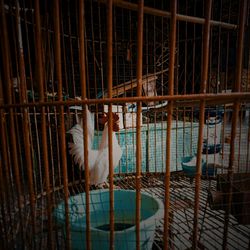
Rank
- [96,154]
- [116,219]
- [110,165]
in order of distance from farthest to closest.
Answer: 1. [96,154]
2. [116,219]
3. [110,165]

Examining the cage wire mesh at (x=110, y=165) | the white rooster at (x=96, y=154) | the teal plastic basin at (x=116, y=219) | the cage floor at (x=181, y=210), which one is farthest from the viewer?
the white rooster at (x=96, y=154)

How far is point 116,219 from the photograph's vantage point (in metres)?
1.13

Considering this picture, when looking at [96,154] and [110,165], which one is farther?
[96,154]

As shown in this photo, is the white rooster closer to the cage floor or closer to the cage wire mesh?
the cage wire mesh

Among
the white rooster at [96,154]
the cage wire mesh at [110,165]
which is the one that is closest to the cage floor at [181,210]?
the cage wire mesh at [110,165]

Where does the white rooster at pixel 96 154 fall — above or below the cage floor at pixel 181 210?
above

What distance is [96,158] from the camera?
1524 mm

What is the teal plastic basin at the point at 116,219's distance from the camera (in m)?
0.77

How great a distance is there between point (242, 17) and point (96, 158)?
1.25 m

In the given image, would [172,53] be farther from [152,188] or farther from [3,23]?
[152,188]

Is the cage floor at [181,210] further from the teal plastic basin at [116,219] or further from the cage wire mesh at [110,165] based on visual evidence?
the teal plastic basin at [116,219]

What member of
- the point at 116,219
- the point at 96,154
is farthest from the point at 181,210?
the point at 96,154

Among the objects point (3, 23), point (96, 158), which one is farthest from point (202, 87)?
point (96, 158)

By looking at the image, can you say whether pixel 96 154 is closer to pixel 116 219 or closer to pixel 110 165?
pixel 116 219
